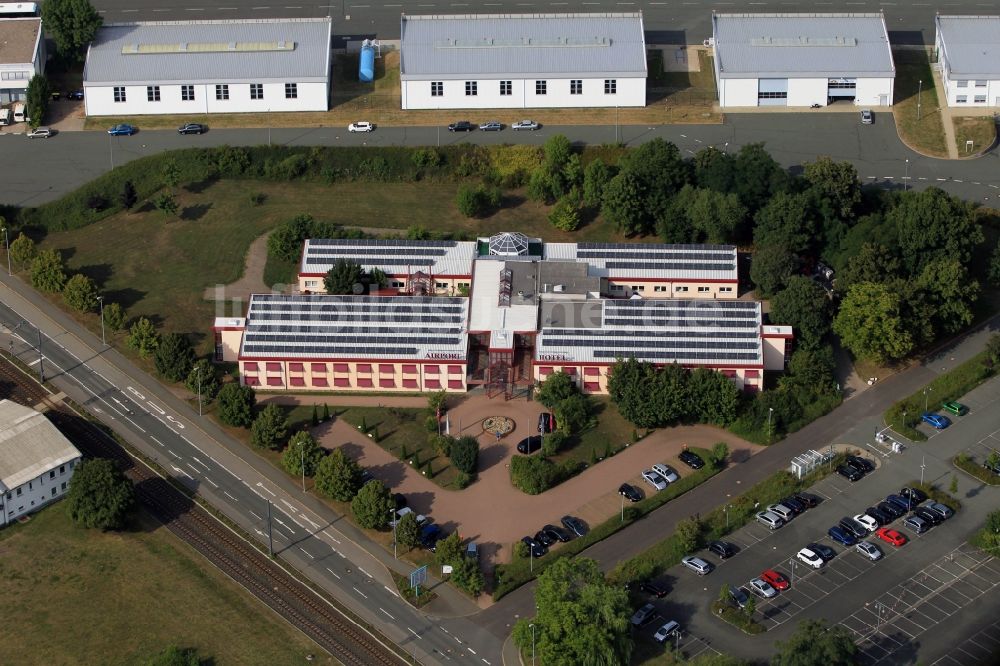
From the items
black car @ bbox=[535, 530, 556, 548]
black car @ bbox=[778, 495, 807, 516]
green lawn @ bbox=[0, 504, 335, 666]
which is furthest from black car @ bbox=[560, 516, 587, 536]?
green lawn @ bbox=[0, 504, 335, 666]

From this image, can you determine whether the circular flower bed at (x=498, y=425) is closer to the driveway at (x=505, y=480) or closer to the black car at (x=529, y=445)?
the driveway at (x=505, y=480)

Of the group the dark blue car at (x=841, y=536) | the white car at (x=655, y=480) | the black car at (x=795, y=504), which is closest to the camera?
the dark blue car at (x=841, y=536)

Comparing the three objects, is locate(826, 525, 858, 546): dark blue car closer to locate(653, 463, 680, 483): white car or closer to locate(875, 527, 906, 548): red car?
locate(875, 527, 906, 548): red car

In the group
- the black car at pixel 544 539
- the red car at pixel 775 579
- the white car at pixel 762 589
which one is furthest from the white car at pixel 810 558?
the black car at pixel 544 539

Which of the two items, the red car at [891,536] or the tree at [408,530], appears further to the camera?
the red car at [891,536]

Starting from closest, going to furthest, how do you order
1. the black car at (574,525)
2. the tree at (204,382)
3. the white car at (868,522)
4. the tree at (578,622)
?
the tree at (578,622) → the white car at (868,522) → the black car at (574,525) → the tree at (204,382)

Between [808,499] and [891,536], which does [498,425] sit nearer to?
[808,499]

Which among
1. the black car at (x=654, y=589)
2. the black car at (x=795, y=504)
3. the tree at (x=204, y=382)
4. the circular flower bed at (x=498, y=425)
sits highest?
the tree at (x=204, y=382)
